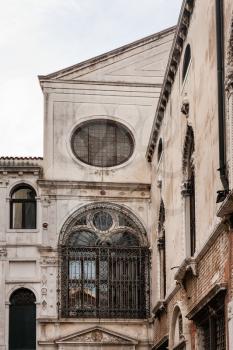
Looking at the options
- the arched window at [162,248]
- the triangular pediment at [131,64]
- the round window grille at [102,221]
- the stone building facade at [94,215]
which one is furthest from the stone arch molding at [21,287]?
the triangular pediment at [131,64]

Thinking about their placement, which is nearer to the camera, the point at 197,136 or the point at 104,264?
the point at 197,136

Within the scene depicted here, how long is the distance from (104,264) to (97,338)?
2357mm

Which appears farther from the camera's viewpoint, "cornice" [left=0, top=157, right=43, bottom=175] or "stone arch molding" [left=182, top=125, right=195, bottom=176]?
"cornice" [left=0, top=157, right=43, bottom=175]

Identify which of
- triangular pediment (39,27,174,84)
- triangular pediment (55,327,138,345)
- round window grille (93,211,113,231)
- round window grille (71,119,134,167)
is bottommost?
triangular pediment (55,327,138,345)

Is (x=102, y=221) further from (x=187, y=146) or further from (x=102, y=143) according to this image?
(x=187, y=146)

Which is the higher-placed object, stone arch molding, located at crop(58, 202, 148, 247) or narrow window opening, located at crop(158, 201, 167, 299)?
stone arch molding, located at crop(58, 202, 148, 247)

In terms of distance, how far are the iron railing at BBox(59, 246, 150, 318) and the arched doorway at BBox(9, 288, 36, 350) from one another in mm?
975

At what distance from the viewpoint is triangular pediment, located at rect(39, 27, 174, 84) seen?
30938 millimetres

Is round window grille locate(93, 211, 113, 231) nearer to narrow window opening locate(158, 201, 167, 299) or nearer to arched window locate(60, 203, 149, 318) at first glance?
arched window locate(60, 203, 149, 318)

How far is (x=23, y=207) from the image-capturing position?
30047 mm

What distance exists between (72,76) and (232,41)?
52.0ft

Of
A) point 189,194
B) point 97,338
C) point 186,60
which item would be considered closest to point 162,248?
point 97,338

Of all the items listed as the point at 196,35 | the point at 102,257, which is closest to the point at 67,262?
the point at 102,257

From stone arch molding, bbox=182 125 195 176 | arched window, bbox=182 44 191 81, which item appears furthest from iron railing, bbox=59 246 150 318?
arched window, bbox=182 44 191 81
